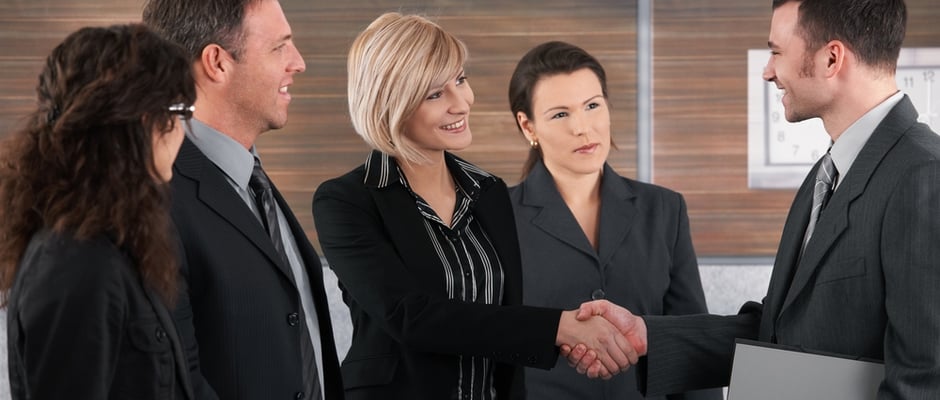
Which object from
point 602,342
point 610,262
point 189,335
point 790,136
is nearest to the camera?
point 189,335

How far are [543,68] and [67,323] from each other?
1825 mm

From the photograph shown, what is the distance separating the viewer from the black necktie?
1761 millimetres

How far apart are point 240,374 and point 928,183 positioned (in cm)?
110

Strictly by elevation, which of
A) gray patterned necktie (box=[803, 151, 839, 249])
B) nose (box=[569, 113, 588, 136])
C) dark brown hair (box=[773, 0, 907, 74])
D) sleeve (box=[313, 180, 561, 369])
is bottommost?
sleeve (box=[313, 180, 561, 369])

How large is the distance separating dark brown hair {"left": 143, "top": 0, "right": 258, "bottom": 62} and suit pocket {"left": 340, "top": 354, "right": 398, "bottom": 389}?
2.11ft

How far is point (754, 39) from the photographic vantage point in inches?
132

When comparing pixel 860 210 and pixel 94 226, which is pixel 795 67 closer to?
pixel 860 210

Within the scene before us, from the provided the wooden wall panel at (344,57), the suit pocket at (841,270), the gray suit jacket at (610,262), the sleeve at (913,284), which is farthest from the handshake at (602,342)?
the wooden wall panel at (344,57)

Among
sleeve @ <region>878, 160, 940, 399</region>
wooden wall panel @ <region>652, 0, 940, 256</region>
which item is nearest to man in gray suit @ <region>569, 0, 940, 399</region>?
sleeve @ <region>878, 160, 940, 399</region>

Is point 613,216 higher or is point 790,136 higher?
point 790,136

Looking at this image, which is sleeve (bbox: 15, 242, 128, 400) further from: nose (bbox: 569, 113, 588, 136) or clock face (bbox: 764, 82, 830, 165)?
clock face (bbox: 764, 82, 830, 165)

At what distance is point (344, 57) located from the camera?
3.43 metres

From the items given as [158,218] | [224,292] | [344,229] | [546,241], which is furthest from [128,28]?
[546,241]

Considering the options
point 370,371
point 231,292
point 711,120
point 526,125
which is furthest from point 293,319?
point 711,120
